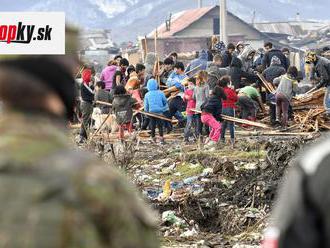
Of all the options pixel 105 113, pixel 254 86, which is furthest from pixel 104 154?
pixel 254 86

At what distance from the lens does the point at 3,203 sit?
326 cm

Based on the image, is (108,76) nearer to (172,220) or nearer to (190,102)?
(190,102)

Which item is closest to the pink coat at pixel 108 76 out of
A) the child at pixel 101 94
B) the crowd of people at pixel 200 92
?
the crowd of people at pixel 200 92

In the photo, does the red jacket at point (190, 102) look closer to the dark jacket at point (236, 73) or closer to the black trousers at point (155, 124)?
the black trousers at point (155, 124)

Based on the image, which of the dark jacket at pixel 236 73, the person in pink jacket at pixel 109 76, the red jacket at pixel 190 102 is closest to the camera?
the red jacket at pixel 190 102

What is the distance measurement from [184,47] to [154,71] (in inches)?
1644

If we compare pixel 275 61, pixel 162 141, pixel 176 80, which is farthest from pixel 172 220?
pixel 275 61

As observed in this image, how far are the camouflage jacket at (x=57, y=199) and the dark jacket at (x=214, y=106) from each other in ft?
54.1

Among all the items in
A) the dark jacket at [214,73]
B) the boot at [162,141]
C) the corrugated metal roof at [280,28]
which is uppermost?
the dark jacket at [214,73]

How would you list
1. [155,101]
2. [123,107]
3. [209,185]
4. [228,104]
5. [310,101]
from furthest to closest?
1. [310,101]
2. [155,101]
3. [123,107]
4. [228,104]
5. [209,185]

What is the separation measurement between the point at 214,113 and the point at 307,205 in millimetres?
16679

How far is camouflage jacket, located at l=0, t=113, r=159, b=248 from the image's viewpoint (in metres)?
3.23

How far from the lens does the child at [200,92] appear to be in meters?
20.8

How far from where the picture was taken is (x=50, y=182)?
325 cm
